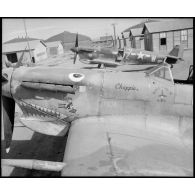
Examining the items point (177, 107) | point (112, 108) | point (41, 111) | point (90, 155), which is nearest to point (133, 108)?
point (112, 108)

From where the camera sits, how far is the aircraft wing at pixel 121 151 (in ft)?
9.56

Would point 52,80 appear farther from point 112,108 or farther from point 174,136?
point 174,136

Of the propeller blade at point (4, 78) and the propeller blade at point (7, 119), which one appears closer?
the propeller blade at point (4, 78)

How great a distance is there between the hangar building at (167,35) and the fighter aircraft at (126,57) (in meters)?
6.85

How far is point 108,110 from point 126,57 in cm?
1601

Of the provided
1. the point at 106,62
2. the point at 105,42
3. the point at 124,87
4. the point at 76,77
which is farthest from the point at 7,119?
the point at 105,42

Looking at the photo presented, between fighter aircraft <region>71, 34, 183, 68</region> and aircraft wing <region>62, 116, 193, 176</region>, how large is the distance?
16041mm

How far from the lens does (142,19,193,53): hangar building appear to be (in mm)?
26500

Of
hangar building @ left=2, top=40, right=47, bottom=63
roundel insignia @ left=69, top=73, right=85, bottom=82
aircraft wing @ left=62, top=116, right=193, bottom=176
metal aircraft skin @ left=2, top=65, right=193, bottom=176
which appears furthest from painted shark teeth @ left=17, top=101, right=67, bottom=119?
hangar building @ left=2, top=40, right=47, bottom=63

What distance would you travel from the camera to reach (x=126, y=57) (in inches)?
789

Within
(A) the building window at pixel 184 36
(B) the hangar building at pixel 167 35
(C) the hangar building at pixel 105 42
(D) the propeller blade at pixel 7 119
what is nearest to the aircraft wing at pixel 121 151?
(D) the propeller blade at pixel 7 119

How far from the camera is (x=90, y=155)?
3.27 metres

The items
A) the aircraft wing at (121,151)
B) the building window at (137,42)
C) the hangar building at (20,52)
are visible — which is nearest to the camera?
the aircraft wing at (121,151)

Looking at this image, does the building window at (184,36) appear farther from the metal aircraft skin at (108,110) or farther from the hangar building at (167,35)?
the metal aircraft skin at (108,110)
